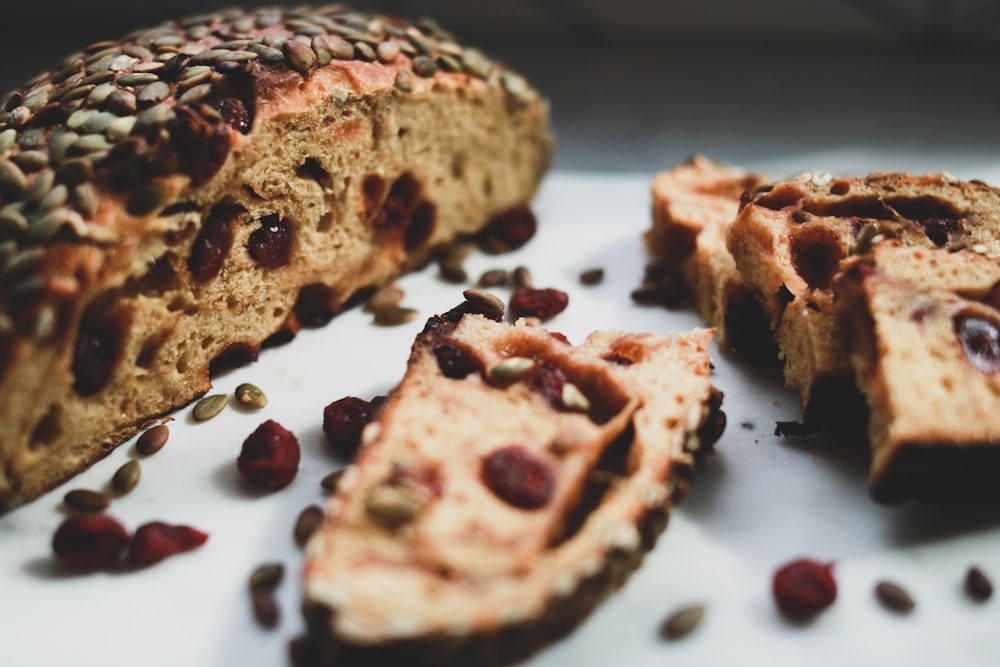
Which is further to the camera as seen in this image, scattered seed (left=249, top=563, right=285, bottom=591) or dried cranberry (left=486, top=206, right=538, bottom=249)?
dried cranberry (left=486, top=206, right=538, bottom=249)

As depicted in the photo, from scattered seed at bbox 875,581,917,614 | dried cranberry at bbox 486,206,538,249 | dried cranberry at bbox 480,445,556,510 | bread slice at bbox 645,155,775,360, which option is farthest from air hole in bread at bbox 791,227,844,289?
dried cranberry at bbox 486,206,538,249

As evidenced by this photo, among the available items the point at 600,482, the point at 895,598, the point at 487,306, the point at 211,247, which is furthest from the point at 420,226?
the point at 895,598

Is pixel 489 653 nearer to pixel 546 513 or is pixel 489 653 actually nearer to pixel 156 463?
pixel 546 513

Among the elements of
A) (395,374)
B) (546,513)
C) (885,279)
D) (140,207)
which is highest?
(140,207)

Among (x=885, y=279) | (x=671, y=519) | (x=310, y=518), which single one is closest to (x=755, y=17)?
(x=885, y=279)

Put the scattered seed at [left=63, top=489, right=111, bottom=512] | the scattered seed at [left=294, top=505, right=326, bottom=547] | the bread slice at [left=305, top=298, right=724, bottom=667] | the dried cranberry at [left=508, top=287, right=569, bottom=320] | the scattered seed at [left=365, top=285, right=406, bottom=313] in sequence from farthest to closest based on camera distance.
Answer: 1. the scattered seed at [left=365, top=285, right=406, bottom=313]
2. the dried cranberry at [left=508, top=287, right=569, bottom=320]
3. the scattered seed at [left=63, top=489, right=111, bottom=512]
4. the scattered seed at [left=294, top=505, right=326, bottom=547]
5. the bread slice at [left=305, top=298, right=724, bottom=667]

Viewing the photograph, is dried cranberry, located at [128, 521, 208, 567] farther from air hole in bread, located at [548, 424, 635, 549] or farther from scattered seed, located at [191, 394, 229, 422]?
air hole in bread, located at [548, 424, 635, 549]

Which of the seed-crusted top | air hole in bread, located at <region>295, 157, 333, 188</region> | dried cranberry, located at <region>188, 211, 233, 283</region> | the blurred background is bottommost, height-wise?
the blurred background

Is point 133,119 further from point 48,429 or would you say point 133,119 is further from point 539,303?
point 539,303
